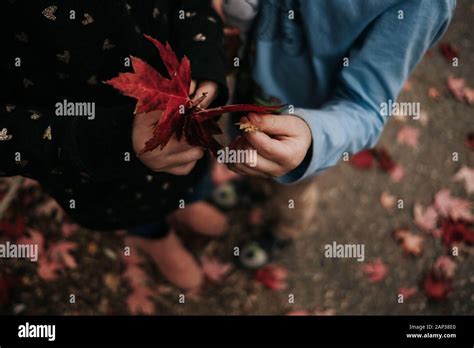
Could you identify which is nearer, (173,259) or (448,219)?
(173,259)

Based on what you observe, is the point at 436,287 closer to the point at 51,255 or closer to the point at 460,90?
the point at 460,90

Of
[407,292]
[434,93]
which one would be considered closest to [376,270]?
[407,292]

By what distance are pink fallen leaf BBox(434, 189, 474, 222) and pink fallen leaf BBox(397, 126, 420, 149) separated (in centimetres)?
27

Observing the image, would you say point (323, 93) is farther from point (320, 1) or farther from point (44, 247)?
point (44, 247)

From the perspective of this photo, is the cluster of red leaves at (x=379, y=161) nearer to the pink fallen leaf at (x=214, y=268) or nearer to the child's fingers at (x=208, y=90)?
the pink fallen leaf at (x=214, y=268)

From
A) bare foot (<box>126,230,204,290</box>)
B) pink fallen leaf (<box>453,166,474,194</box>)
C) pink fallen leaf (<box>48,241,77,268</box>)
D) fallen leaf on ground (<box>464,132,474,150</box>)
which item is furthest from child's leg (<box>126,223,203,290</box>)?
fallen leaf on ground (<box>464,132,474,150</box>)

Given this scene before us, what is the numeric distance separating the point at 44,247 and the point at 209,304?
2.32ft

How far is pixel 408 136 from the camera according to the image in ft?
6.11

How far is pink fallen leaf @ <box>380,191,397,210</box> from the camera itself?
5.72ft

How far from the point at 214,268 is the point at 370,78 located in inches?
42.2

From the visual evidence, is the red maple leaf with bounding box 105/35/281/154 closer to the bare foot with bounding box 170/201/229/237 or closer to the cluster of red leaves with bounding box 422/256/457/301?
the bare foot with bounding box 170/201/229/237

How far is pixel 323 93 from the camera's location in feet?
3.31

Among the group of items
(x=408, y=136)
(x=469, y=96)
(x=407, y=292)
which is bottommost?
(x=407, y=292)
